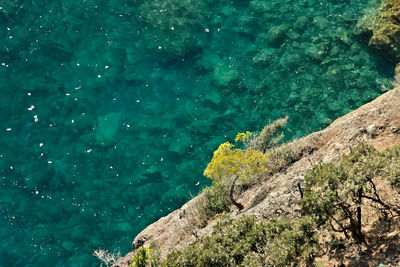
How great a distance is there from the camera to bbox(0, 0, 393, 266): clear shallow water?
62.3 feet

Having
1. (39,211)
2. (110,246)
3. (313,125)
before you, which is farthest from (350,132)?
(39,211)

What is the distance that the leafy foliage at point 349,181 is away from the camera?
702cm

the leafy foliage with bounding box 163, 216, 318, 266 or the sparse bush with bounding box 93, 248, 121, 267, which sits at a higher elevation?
the leafy foliage with bounding box 163, 216, 318, 266

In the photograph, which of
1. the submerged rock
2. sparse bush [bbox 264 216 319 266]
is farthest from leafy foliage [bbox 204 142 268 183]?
the submerged rock

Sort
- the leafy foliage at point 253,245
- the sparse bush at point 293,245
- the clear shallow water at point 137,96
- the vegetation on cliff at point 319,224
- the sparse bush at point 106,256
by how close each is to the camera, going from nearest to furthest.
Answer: the vegetation on cliff at point 319,224 → the sparse bush at point 293,245 → the leafy foliage at point 253,245 → the sparse bush at point 106,256 → the clear shallow water at point 137,96

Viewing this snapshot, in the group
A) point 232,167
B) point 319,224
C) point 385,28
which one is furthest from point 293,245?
point 385,28

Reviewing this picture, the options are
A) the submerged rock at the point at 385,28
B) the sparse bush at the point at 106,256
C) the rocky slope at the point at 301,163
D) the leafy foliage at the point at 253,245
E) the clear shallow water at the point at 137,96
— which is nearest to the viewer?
the leafy foliage at the point at 253,245

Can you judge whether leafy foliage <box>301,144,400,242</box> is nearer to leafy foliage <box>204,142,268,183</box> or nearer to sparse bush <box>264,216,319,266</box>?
sparse bush <box>264,216,319,266</box>

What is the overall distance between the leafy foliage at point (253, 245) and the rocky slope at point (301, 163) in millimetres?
1678

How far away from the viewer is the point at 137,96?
21.3m

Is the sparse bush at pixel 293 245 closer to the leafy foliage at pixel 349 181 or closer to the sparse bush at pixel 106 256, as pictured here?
the leafy foliage at pixel 349 181

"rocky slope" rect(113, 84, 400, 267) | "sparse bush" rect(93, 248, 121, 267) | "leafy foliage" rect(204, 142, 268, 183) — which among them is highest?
"leafy foliage" rect(204, 142, 268, 183)

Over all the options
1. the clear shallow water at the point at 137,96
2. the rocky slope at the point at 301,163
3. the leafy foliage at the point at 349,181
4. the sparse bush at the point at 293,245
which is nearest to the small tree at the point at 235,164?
the rocky slope at the point at 301,163

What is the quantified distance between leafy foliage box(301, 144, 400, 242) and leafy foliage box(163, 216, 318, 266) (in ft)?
1.40
